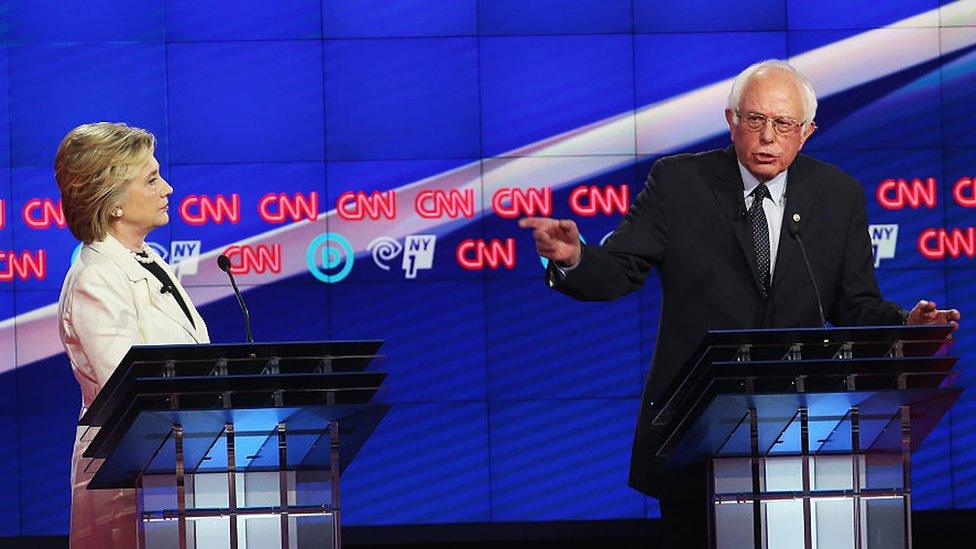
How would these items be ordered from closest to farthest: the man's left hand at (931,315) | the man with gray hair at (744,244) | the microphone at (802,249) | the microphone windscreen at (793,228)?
1. the man's left hand at (931,315)
2. the microphone at (802,249)
3. the microphone windscreen at (793,228)
4. the man with gray hair at (744,244)

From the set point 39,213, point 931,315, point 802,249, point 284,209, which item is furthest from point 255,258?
point 931,315

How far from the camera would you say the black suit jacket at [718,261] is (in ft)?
10.4

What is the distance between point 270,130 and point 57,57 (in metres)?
0.99

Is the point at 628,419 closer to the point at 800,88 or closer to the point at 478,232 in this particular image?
the point at 478,232

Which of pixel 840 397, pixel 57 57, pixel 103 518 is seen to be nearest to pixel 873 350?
pixel 840 397

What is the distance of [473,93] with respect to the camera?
6746mm

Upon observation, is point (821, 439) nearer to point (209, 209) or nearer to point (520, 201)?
point (520, 201)

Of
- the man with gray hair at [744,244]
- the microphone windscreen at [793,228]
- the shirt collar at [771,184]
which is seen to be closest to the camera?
the microphone windscreen at [793,228]

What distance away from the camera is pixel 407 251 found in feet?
22.1

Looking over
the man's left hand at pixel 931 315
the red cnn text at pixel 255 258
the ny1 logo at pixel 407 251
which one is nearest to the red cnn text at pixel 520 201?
the ny1 logo at pixel 407 251

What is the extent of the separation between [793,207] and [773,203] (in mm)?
56

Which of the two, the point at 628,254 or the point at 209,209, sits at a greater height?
the point at 209,209

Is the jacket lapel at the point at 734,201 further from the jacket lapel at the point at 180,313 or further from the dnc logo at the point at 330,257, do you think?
the dnc logo at the point at 330,257

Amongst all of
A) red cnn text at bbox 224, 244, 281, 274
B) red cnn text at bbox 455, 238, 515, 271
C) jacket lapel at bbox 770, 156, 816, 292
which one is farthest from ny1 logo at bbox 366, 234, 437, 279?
jacket lapel at bbox 770, 156, 816, 292
